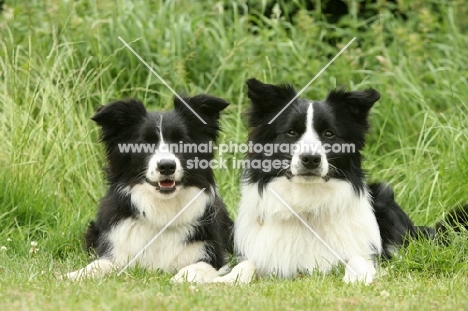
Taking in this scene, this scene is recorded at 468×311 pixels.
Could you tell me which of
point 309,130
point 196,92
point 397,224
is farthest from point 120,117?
point 196,92

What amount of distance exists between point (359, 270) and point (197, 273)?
112 cm

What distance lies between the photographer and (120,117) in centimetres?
560

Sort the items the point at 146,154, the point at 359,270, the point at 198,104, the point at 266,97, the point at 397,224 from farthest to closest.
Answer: the point at 397,224 < the point at 198,104 < the point at 266,97 < the point at 146,154 < the point at 359,270

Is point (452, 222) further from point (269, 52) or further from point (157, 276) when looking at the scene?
point (269, 52)

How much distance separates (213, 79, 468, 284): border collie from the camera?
5379mm

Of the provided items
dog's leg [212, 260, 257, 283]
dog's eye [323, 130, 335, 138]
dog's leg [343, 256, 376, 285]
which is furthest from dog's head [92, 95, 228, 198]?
dog's leg [343, 256, 376, 285]

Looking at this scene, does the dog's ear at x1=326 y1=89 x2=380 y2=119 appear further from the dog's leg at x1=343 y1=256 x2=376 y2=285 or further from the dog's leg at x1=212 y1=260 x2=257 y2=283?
the dog's leg at x1=212 y1=260 x2=257 y2=283

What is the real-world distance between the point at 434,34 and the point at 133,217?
5.34 meters

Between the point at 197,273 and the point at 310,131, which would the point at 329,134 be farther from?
the point at 197,273

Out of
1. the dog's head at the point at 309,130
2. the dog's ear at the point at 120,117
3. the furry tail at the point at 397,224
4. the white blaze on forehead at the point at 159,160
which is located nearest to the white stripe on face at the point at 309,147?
the dog's head at the point at 309,130

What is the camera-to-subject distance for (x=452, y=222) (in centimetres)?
610

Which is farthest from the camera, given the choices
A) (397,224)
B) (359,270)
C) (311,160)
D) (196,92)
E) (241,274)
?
(196,92)

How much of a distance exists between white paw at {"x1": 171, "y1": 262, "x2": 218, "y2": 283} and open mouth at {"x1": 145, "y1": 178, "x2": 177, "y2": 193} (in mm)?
568

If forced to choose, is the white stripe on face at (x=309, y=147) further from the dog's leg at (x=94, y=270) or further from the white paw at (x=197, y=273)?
the dog's leg at (x=94, y=270)
